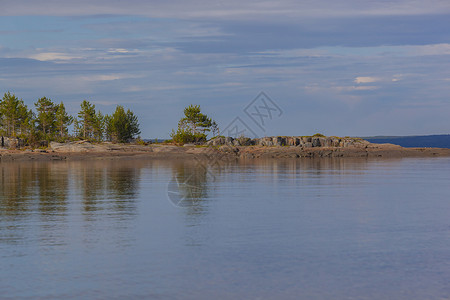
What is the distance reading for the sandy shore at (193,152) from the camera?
3821 inches

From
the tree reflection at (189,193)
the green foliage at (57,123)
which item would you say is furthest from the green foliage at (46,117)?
the tree reflection at (189,193)

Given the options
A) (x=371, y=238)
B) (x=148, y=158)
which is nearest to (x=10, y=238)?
(x=371, y=238)

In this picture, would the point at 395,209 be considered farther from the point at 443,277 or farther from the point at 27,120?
the point at 27,120

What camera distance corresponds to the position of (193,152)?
344 feet

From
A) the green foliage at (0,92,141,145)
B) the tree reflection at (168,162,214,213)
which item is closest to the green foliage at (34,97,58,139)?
the green foliage at (0,92,141,145)

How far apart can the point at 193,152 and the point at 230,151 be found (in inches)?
304

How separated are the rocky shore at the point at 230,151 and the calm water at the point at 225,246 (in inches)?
2707

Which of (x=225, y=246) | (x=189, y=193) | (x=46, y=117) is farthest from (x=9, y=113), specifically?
(x=225, y=246)

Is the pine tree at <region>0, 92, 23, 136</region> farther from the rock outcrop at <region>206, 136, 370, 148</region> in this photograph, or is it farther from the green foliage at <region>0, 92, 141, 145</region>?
the rock outcrop at <region>206, 136, 370, 148</region>

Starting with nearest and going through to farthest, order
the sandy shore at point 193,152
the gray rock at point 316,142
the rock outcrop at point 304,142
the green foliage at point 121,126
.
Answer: the sandy shore at point 193,152 < the rock outcrop at point 304,142 < the gray rock at point 316,142 < the green foliage at point 121,126

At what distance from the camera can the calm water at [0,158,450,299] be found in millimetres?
12219

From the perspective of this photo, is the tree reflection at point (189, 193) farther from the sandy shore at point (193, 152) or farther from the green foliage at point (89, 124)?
the green foliage at point (89, 124)

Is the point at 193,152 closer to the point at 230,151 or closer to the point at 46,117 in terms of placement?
the point at 230,151

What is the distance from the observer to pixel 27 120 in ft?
412
